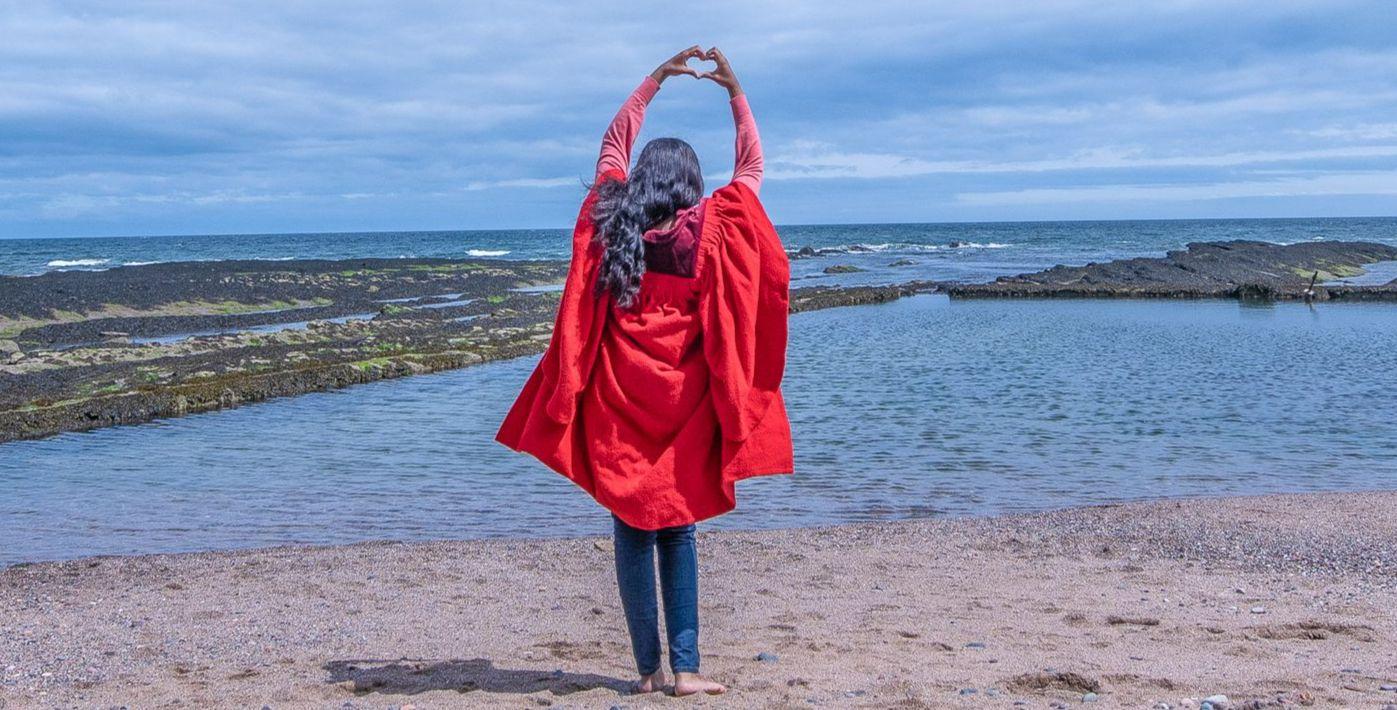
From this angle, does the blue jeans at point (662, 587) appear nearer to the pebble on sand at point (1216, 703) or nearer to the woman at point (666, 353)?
the woman at point (666, 353)

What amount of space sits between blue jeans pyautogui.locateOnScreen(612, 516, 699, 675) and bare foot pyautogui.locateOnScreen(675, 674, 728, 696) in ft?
0.08

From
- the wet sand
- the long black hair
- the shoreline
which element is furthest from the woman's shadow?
the shoreline

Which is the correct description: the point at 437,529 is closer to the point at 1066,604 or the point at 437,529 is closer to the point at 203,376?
the point at 1066,604

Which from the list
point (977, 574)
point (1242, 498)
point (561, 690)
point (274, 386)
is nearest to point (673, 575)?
point (561, 690)

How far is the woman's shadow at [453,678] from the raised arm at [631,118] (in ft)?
6.22

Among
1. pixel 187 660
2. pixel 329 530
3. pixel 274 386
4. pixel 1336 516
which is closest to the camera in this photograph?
pixel 187 660

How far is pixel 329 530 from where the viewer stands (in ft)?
27.5

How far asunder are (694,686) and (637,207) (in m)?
1.67

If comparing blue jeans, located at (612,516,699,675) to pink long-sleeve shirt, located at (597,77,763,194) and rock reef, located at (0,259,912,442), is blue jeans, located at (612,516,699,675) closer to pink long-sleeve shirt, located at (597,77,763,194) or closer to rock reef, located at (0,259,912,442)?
pink long-sleeve shirt, located at (597,77,763,194)

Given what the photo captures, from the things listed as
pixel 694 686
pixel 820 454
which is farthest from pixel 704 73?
pixel 820 454

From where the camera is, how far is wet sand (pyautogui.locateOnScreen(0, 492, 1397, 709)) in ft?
14.5

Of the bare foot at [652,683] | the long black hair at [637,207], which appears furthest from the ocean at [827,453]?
the long black hair at [637,207]

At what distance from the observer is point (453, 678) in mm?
4664

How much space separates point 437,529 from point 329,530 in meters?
0.74
